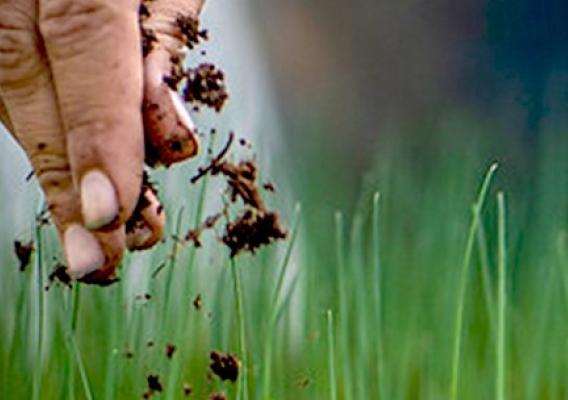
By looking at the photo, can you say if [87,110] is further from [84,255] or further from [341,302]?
[341,302]

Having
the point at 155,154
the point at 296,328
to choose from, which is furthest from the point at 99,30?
the point at 296,328

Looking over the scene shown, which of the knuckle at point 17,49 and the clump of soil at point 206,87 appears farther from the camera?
the clump of soil at point 206,87

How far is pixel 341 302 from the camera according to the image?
1.07 metres

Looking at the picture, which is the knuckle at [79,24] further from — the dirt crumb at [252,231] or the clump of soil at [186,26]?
the dirt crumb at [252,231]

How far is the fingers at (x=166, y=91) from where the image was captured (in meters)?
0.63

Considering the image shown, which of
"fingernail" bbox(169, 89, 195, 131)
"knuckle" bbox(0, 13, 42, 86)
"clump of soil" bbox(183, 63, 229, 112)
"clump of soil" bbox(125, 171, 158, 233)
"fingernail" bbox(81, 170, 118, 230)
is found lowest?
"fingernail" bbox(81, 170, 118, 230)

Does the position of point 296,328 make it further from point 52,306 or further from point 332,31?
point 332,31

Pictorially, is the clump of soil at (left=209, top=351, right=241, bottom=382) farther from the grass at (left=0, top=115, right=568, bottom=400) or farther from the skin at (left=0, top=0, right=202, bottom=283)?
the skin at (left=0, top=0, right=202, bottom=283)

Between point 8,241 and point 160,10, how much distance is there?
2.24 ft

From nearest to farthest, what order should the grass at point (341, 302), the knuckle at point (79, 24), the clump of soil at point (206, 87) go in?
1. the knuckle at point (79, 24)
2. the clump of soil at point (206, 87)
3. the grass at point (341, 302)

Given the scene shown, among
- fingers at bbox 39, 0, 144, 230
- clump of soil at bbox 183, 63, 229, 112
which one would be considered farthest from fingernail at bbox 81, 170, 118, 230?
clump of soil at bbox 183, 63, 229, 112

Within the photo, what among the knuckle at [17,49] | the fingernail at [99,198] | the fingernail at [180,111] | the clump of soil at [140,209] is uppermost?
the knuckle at [17,49]

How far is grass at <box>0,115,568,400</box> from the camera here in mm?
1060

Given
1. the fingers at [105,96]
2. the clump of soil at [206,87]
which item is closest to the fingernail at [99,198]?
the fingers at [105,96]
